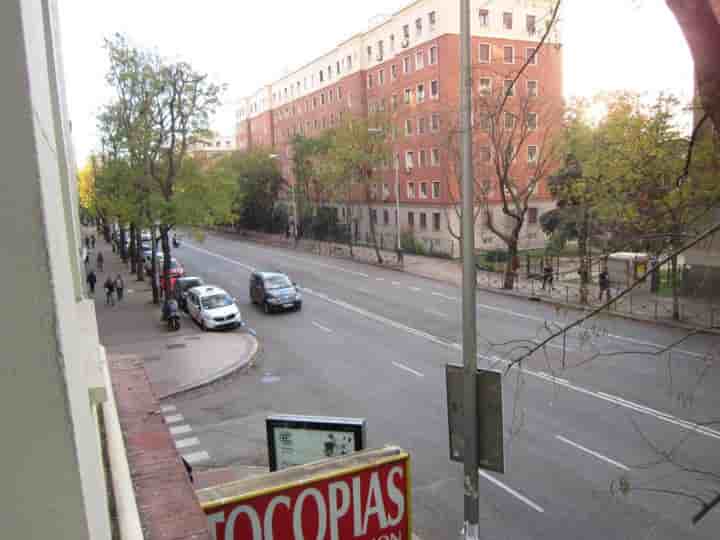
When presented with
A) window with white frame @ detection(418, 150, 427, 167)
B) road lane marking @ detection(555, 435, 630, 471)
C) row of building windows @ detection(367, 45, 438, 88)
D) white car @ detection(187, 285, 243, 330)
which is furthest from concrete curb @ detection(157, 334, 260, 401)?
row of building windows @ detection(367, 45, 438, 88)

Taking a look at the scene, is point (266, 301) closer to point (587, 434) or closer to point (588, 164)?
point (588, 164)

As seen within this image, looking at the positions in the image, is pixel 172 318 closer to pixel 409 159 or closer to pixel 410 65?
pixel 409 159

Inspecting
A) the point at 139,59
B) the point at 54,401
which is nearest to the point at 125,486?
the point at 54,401

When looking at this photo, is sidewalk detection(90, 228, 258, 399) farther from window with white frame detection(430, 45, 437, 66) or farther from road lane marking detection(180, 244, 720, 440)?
window with white frame detection(430, 45, 437, 66)

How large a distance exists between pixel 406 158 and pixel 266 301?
95.5ft

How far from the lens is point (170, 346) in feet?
72.2

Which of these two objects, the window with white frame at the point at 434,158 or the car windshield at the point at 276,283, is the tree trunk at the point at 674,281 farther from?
the window with white frame at the point at 434,158

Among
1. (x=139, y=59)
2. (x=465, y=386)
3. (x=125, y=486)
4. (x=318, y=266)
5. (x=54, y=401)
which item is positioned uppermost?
(x=139, y=59)

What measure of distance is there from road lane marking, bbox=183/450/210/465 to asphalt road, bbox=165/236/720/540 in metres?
0.14

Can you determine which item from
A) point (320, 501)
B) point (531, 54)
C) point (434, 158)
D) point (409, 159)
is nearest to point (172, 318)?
point (320, 501)

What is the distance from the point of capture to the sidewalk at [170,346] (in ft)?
58.1

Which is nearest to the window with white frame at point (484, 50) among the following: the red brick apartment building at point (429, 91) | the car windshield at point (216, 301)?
the red brick apartment building at point (429, 91)

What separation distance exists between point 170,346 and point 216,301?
396 centimetres

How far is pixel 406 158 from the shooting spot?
5322cm
